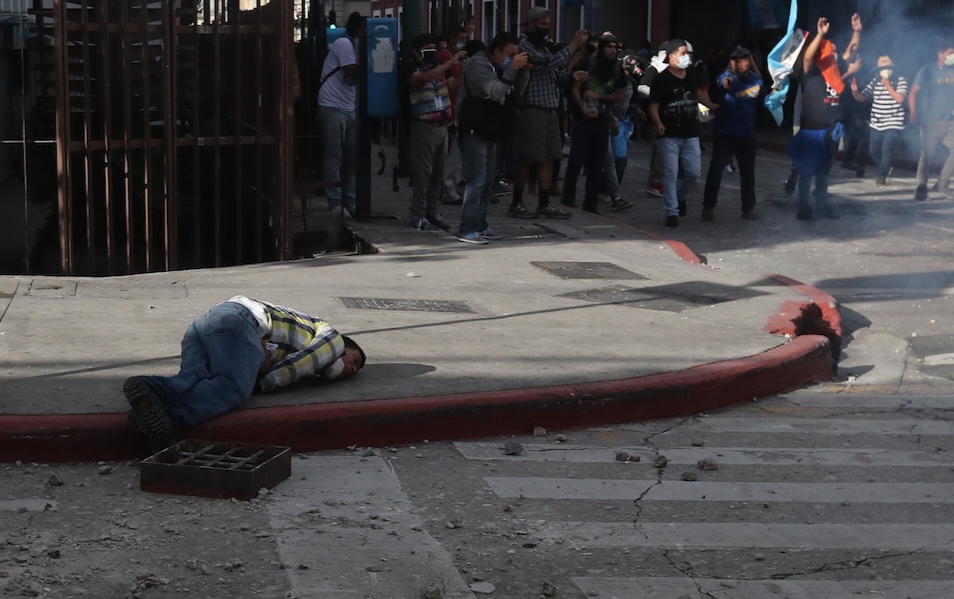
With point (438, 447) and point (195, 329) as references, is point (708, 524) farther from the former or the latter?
point (195, 329)

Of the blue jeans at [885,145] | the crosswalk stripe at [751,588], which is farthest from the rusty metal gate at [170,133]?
the blue jeans at [885,145]

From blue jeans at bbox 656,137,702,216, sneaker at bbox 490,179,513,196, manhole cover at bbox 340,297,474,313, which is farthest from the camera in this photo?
sneaker at bbox 490,179,513,196

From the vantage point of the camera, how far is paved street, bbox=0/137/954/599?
4105 mm

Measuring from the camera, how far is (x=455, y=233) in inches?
460

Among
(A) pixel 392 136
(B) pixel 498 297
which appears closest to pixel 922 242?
(B) pixel 498 297

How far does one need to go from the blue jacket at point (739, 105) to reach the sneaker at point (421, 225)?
12.1 ft

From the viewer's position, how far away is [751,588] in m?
4.13

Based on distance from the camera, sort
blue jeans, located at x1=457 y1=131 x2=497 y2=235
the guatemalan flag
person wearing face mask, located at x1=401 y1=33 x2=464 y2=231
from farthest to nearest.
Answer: the guatemalan flag < person wearing face mask, located at x1=401 y1=33 x2=464 y2=231 < blue jeans, located at x1=457 y1=131 x2=497 y2=235

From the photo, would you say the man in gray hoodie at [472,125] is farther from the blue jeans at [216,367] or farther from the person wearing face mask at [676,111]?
the blue jeans at [216,367]

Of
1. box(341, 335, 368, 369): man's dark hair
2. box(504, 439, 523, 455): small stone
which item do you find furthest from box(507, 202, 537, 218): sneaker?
box(504, 439, 523, 455): small stone

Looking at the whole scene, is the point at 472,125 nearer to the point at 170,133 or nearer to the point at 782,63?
the point at 170,133

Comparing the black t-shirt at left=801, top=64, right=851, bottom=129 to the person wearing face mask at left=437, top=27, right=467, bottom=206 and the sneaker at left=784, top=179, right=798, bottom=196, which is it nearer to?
the sneaker at left=784, top=179, right=798, bottom=196

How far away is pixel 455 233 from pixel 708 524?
715 cm

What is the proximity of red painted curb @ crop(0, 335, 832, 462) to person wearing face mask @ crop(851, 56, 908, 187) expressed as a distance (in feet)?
22.5
